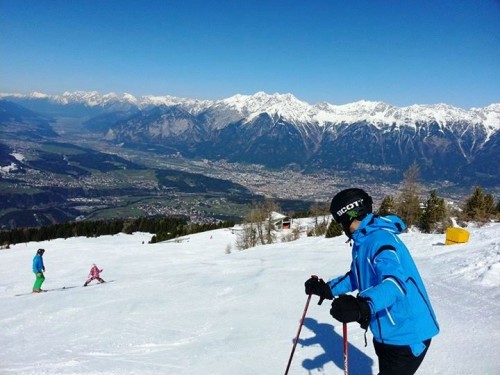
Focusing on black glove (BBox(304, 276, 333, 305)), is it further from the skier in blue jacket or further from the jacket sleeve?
the jacket sleeve

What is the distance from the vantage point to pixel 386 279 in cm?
370

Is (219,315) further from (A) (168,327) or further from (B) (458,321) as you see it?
(B) (458,321)

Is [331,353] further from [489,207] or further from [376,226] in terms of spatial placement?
[489,207]

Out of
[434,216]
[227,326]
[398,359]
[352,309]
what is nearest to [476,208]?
[434,216]

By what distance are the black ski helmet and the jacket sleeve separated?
0.42m

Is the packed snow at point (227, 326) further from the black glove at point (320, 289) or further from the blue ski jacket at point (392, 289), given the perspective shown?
the blue ski jacket at point (392, 289)

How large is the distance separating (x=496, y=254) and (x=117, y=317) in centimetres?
1245

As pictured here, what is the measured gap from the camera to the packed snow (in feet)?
23.0

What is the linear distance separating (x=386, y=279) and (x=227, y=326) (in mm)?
6444

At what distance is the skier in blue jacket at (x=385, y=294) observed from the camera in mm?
3701

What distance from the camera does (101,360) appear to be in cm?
774

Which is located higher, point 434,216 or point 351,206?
point 351,206

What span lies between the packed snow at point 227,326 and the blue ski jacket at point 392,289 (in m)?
2.92

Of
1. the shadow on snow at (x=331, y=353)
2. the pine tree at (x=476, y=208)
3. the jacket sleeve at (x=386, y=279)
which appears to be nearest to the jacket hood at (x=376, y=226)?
the jacket sleeve at (x=386, y=279)
